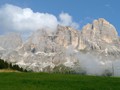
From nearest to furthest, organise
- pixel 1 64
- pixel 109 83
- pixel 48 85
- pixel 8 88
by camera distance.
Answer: pixel 8 88
pixel 48 85
pixel 109 83
pixel 1 64

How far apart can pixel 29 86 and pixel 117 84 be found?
8.63m

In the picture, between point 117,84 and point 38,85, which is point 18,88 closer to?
point 38,85

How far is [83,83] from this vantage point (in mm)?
33500

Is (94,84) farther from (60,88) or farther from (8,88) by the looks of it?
(8,88)

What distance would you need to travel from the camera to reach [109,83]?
33969mm

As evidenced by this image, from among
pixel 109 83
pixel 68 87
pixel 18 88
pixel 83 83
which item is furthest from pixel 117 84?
pixel 18 88

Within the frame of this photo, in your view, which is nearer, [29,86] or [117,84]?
[29,86]

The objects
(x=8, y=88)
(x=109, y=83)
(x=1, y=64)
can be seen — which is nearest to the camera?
(x=8, y=88)

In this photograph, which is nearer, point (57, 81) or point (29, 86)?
point (29, 86)

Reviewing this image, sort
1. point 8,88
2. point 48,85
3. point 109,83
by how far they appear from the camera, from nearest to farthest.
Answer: point 8,88
point 48,85
point 109,83

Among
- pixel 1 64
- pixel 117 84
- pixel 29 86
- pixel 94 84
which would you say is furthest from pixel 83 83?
pixel 1 64

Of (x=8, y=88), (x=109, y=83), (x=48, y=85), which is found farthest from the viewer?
(x=109, y=83)

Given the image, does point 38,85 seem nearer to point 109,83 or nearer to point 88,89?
point 88,89

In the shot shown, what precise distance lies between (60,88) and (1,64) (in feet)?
336
